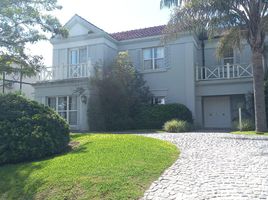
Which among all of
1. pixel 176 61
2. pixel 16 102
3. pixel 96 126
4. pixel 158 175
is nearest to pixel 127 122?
pixel 96 126

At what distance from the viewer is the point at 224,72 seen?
78.4 feet

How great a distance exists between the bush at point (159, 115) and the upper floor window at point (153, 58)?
152 inches

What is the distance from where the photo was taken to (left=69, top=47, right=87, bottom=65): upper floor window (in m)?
25.6

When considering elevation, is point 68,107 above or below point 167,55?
below

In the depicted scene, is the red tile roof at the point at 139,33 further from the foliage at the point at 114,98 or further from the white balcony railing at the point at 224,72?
the white balcony railing at the point at 224,72

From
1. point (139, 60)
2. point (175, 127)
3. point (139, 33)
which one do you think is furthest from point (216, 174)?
point (139, 33)

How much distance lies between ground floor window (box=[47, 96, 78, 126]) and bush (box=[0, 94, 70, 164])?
421 inches

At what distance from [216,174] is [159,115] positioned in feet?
42.1

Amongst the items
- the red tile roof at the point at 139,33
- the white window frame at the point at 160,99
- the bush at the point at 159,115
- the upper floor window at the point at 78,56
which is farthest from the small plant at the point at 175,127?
the upper floor window at the point at 78,56

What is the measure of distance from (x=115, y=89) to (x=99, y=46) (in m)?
4.45

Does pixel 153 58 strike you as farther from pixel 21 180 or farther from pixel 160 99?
pixel 21 180

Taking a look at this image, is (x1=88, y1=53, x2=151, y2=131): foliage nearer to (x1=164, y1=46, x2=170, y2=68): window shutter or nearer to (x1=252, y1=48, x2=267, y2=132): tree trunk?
(x1=164, y1=46, x2=170, y2=68): window shutter

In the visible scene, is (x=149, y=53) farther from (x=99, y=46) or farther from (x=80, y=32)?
(x=80, y=32)

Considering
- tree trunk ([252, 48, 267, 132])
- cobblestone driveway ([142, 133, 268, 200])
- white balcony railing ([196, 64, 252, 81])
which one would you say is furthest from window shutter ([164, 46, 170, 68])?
cobblestone driveway ([142, 133, 268, 200])
